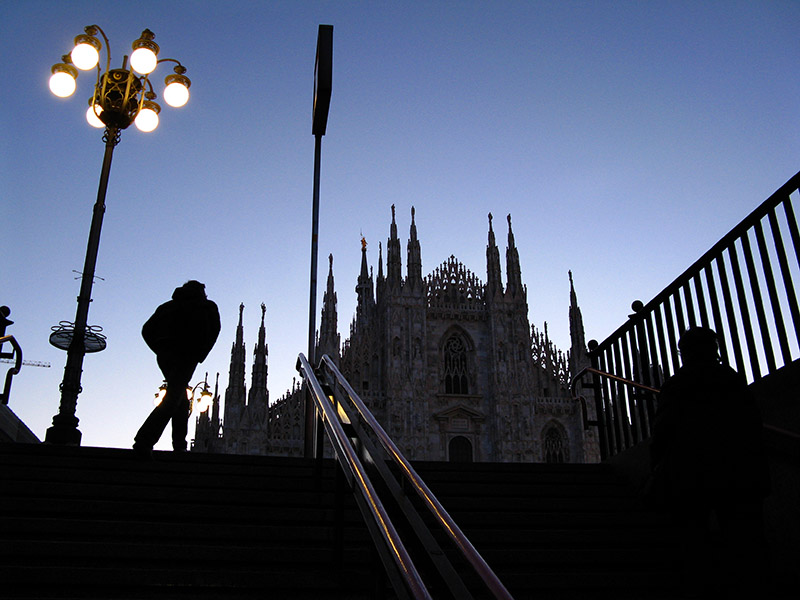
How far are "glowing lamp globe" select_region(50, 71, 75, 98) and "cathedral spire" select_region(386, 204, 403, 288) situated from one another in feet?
82.8

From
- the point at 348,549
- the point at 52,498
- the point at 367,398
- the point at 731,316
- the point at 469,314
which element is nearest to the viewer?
the point at 348,549

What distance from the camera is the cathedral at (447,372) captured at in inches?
1196

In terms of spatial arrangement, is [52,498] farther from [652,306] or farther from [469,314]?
[469,314]

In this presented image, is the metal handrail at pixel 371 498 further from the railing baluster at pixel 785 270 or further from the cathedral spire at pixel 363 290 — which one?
the cathedral spire at pixel 363 290

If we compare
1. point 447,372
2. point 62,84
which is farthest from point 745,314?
point 447,372

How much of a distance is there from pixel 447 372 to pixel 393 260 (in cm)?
605

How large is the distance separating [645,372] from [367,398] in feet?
86.2

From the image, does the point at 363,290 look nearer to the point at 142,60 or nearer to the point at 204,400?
the point at 204,400

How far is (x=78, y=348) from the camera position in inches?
284

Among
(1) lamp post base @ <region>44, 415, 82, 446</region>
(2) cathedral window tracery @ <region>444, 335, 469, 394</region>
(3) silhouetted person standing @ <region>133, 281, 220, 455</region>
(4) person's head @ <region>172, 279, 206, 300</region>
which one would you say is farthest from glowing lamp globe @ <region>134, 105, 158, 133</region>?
(2) cathedral window tracery @ <region>444, 335, 469, 394</region>

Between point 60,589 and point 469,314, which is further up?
point 469,314

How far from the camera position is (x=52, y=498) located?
164 inches

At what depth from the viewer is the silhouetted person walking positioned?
318 cm

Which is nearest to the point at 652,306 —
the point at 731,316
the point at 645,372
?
the point at 645,372
